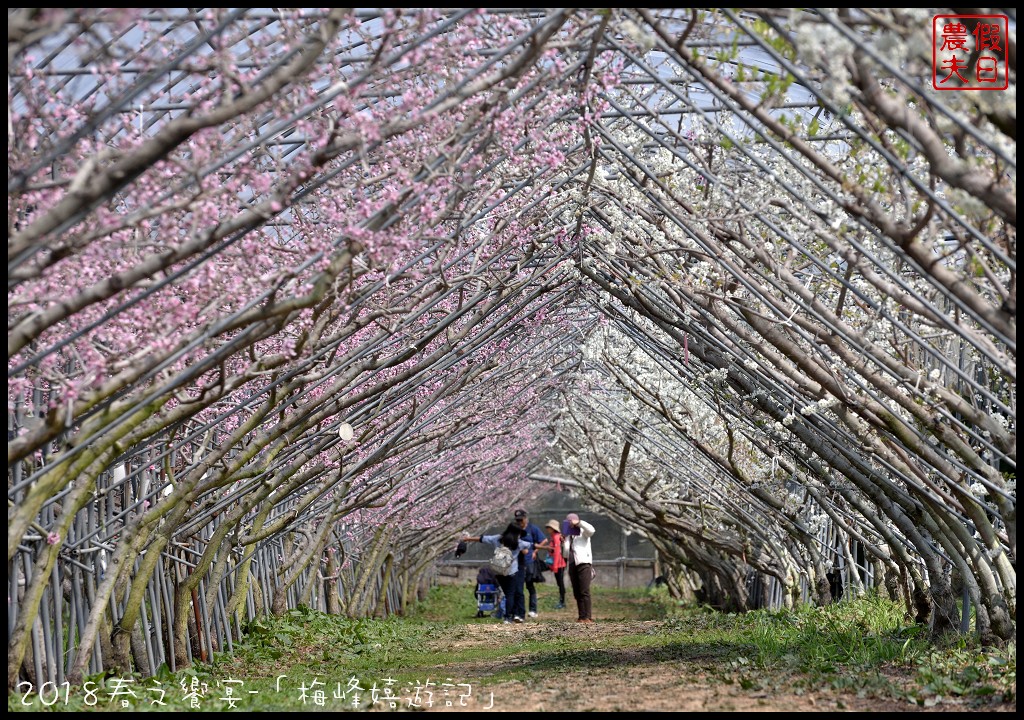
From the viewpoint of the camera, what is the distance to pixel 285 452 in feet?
42.2

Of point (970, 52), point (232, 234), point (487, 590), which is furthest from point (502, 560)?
point (970, 52)

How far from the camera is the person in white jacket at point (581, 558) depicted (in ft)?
65.1

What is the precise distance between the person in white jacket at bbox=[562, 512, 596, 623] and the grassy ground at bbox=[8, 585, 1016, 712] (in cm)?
263

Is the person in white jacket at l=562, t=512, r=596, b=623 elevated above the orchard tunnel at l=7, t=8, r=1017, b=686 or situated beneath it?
situated beneath

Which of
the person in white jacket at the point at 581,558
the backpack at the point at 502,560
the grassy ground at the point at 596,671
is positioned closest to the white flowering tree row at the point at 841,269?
the grassy ground at the point at 596,671

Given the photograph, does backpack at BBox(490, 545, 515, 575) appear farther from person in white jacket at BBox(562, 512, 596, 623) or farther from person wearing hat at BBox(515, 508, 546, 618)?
person in white jacket at BBox(562, 512, 596, 623)

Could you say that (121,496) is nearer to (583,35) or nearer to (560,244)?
(560,244)

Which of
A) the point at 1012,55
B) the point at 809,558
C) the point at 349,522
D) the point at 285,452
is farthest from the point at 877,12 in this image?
the point at 349,522

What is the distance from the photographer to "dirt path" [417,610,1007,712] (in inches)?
314

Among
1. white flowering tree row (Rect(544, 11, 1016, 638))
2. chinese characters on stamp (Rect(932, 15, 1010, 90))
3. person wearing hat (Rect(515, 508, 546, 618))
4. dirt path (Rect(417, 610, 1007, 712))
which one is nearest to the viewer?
chinese characters on stamp (Rect(932, 15, 1010, 90))

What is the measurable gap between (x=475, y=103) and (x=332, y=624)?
1039 centimetres

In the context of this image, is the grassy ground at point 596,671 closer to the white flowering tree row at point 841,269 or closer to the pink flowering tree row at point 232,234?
the white flowering tree row at point 841,269

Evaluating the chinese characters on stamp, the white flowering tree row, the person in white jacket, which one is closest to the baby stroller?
the person in white jacket

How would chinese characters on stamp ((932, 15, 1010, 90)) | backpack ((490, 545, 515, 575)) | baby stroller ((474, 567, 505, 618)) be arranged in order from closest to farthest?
chinese characters on stamp ((932, 15, 1010, 90)) < backpack ((490, 545, 515, 575)) < baby stroller ((474, 567, 505, 618))
